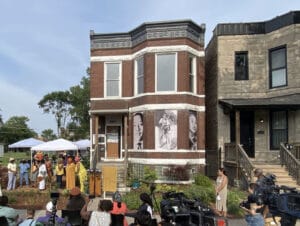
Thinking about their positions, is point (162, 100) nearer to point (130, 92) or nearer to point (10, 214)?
point (130, 92)

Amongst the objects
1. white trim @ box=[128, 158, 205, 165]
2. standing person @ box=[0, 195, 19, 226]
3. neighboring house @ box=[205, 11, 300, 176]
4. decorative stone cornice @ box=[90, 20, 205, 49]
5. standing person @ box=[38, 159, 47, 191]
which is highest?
decorative stone cornice @ box=[90, 20, 205, 49]

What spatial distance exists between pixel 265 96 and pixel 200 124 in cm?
386

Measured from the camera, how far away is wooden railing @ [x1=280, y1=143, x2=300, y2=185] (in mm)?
17328

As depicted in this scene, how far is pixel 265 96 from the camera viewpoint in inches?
862

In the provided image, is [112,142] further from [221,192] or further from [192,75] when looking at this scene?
[221,192]

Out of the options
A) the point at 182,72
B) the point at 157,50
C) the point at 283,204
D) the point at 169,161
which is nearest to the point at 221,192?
the point at 283,204

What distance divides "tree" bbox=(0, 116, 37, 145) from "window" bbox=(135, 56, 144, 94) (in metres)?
90.7

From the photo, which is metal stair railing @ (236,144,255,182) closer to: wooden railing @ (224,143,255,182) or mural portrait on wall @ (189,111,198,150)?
wooden railing @ (224,143,255,182)

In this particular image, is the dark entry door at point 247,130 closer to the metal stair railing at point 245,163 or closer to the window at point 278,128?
the window at point 278,128

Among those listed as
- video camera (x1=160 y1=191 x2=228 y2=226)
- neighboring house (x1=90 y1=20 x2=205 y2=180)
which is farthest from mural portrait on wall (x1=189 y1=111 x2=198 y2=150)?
video camera (x1=160 y1=191 x2=228 y2=226)

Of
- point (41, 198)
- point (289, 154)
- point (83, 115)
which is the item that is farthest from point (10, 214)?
point (83, 115)

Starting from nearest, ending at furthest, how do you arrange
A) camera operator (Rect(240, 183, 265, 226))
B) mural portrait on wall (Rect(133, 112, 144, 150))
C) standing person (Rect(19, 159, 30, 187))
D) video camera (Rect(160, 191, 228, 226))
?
video camera (Rect(160, 191, 228, 226)), camera operator (Rect(240, 183, 265, 226)), standing person (Rect(19, 159, 30, 187)), mural portrait on wall (Rect(133, 112, 144, 150))

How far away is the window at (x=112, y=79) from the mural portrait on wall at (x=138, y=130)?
7.56ft

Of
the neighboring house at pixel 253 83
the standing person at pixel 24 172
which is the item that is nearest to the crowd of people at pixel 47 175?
the standing person at pixel 24 172
